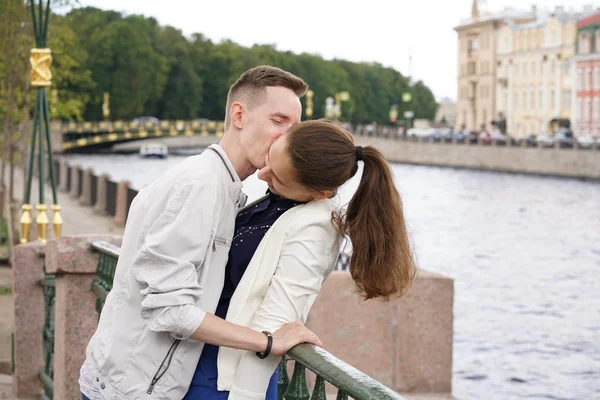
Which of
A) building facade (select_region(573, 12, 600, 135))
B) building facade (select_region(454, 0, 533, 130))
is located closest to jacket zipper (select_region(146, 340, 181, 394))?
building facade (select_region(573, 12, 600, 135))

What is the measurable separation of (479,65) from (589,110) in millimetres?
35087

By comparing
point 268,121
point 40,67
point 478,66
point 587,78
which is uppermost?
point 478,66

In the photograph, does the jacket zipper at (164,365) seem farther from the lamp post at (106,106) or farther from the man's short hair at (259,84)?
the lamp post at (106,106)

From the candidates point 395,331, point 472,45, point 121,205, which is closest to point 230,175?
point 395,331

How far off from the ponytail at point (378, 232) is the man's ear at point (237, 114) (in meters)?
0.32

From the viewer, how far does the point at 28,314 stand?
270 inches

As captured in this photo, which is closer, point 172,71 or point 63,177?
point 63,177

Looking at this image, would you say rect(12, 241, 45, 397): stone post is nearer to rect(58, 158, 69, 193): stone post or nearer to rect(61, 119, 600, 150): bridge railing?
rect(58, 158, 69, 193): stone post

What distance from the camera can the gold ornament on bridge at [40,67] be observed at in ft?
29.8

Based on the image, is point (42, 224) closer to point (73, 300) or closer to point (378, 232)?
point (73, 300)

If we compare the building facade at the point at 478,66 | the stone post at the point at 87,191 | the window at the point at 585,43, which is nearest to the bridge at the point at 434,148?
the window at the point at 585,43

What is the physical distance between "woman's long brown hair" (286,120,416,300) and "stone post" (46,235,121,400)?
268cm

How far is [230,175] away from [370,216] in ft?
1.13

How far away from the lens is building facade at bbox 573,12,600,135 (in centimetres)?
8006
